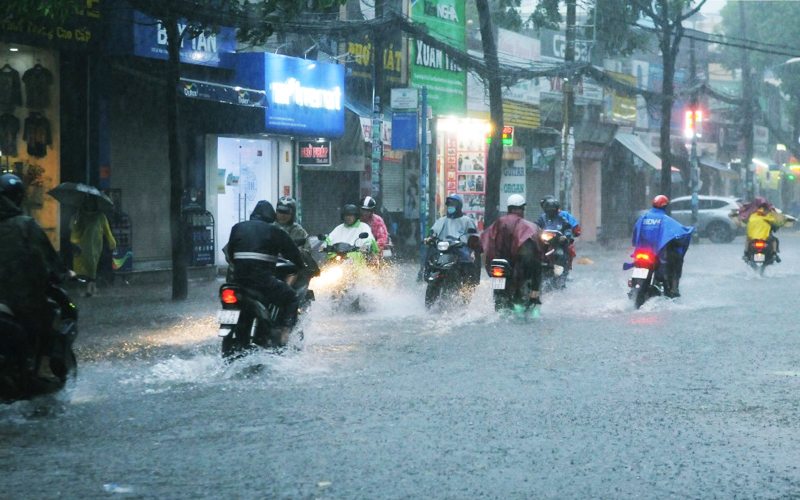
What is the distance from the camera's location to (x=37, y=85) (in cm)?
1933

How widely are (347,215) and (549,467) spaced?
9.54 metres

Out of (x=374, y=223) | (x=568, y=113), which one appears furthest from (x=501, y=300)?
(x=568, y=113)

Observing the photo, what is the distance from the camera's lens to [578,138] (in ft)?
140

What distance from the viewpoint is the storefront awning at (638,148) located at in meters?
46.5

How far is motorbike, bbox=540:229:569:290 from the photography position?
56.4ft

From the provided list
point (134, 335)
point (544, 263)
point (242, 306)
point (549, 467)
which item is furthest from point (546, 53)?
point (549, 467)

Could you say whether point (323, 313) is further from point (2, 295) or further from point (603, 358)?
point (2, 295)

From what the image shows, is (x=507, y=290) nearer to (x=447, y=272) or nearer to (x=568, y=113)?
(x=447, y=272)

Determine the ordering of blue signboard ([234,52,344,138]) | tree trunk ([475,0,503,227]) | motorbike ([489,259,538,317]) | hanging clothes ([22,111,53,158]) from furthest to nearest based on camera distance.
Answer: tree trunk ([475,0,503,227]) → blue signboard ([234,52,344,138]) → hanging clothes ([22,111,53,158]) → motorbike ([489,259,538,317])

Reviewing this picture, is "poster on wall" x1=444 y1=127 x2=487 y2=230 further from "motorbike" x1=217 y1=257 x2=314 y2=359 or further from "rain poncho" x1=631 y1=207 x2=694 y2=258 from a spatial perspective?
"motorbike" x1=217 y1=257 x2=314 y2=359

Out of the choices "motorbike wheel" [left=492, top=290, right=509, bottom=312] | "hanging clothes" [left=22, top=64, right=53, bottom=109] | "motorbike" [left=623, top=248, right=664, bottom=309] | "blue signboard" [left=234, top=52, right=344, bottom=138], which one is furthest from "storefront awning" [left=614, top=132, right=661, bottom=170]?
"motorbike wheel" [left=492, top=290, right=509, bottom=312]

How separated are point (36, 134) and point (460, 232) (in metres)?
7.49

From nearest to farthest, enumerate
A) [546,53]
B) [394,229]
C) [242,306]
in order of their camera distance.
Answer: [242,306] → [394,229] → [546,53]

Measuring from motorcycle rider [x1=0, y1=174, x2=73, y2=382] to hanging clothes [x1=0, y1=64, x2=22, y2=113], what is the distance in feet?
37.4
